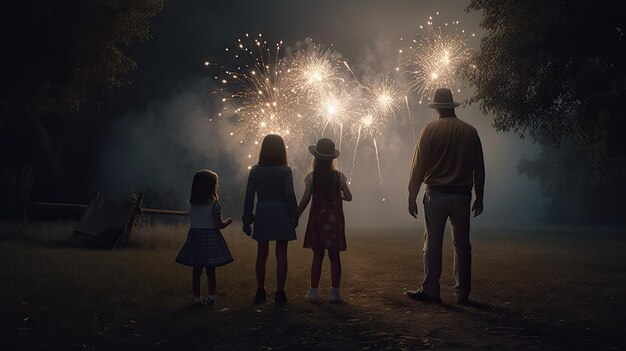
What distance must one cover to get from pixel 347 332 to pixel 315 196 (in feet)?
8.23

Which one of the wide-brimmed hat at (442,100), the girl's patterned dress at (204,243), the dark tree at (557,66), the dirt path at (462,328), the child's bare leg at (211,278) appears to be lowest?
the dirt path at (462,328)

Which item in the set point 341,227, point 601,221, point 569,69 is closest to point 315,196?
point 341,227

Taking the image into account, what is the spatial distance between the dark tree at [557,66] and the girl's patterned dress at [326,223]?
23.8ft

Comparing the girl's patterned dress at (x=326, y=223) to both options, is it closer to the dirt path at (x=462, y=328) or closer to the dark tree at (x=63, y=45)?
the dirt path at (x=462, y=328)

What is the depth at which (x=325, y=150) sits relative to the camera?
8.45m

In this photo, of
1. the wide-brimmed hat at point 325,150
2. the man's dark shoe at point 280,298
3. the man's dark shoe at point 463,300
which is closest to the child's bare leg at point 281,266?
the man's dark shoe at point 280,298

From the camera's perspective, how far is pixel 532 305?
822 centimetres

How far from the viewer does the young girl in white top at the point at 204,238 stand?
25.6 ft

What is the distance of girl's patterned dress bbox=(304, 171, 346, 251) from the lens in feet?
27.3

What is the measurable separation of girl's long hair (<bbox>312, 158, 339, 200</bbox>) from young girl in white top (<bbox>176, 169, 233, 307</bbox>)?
1.31 m

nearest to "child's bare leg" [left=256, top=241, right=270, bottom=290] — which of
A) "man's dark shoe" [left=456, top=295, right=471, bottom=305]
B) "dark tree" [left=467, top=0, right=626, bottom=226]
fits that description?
"man's dark shoe" [left=456, top=295, right=471, bottom=305]

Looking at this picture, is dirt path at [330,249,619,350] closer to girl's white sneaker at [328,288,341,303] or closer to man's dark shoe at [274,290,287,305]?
girl's white sneaker at [328,288,341,303]

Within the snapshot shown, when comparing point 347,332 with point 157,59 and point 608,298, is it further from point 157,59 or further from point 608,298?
point 157,59

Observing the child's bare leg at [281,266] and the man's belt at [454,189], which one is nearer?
the child's bare leg at [281,266]
